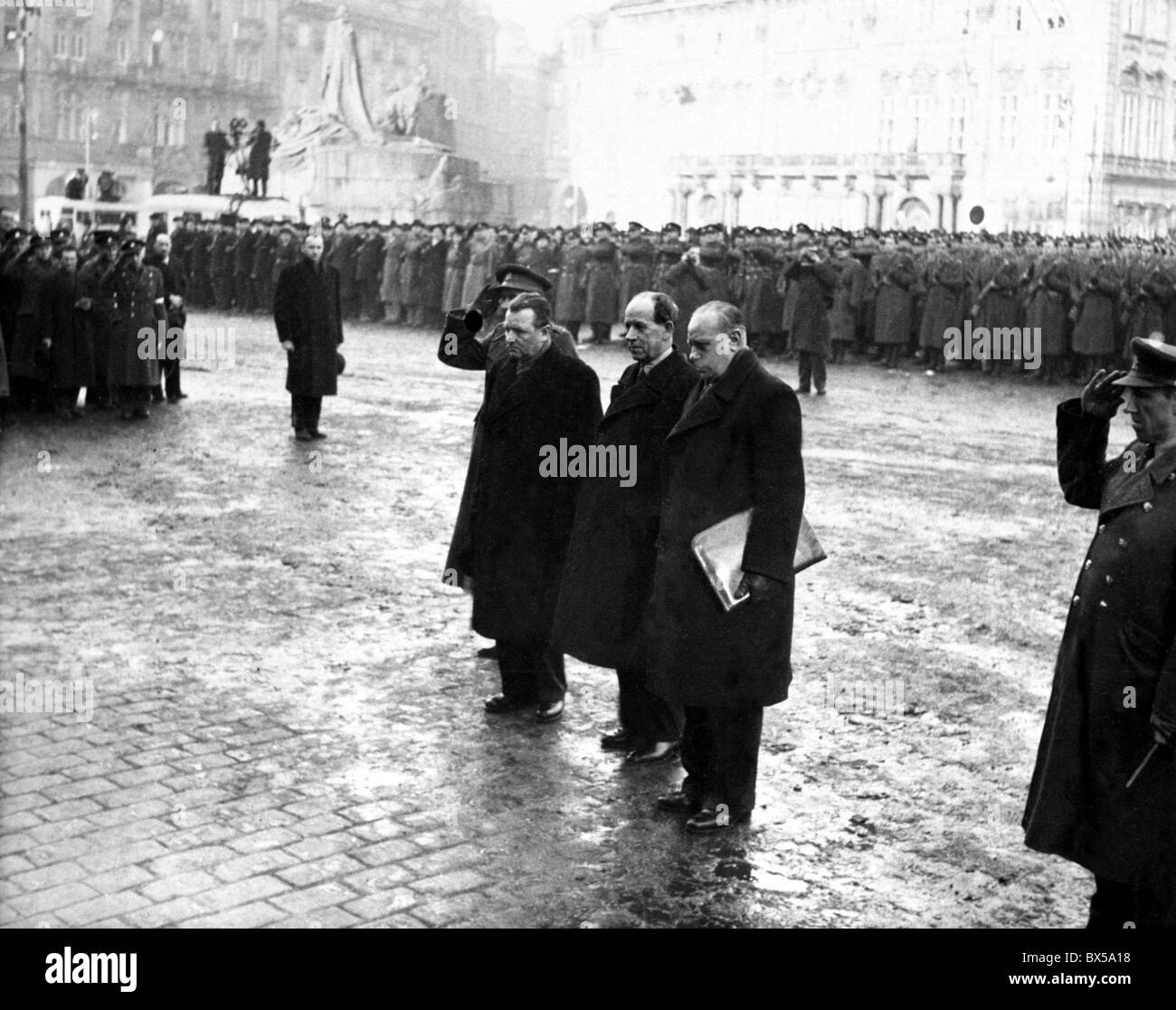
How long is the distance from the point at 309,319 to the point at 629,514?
23.4 feet

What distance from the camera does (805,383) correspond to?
17281 millimetres

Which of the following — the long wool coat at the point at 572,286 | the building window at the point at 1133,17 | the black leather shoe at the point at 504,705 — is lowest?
the black leather shoe at the point at 504,705

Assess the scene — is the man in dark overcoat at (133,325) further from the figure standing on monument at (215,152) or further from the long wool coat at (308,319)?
the figure standing on monument at (215,152)

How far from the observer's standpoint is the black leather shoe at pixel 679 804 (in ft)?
17.2

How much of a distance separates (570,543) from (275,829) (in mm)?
1486

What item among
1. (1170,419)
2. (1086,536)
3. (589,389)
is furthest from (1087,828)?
(1086,536)

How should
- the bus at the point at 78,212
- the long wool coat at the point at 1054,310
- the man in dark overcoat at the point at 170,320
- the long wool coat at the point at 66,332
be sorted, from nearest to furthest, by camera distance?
1. the long wool coat at the point at 66,332
2. the man in dark overcoat at the point at 170,320
3. the long wool coat at the point at 1054,310
4. the bus at the point at 78,212

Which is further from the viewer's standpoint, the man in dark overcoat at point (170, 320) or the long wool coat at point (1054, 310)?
the long wool coat at point (1054, 310)

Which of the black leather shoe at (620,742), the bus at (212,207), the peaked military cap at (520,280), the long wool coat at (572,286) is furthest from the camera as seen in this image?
the bus at (212,207)

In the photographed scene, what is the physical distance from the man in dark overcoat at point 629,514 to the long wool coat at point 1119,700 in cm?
186

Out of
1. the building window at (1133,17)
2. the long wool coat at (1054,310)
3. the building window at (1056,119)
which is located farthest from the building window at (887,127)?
the long wool coat at (1054,310)

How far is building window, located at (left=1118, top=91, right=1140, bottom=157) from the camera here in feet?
154

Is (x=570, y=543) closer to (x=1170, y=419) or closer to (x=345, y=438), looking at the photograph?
(x=1170, y=419)

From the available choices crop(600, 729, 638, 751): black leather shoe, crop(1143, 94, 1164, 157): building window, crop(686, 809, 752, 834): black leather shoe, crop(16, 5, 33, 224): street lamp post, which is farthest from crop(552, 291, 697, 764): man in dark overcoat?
crop(1143, 94, 1164, 157): building window
